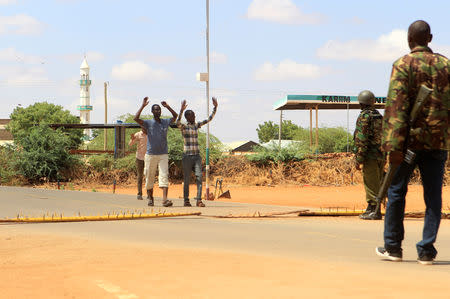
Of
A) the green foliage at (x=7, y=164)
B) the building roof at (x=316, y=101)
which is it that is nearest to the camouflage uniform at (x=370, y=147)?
the green foliage at (x=7, y=164)

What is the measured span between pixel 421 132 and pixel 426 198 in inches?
23.6

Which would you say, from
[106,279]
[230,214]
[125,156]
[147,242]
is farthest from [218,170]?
[106,279]

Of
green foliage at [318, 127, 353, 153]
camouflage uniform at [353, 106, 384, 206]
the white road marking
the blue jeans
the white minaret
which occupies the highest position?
the white minaret

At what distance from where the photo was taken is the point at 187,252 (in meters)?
6.29

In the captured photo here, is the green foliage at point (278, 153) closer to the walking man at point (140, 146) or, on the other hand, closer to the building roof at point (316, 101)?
the building roof at point (316, 101)

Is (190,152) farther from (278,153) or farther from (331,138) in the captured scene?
(331,138)

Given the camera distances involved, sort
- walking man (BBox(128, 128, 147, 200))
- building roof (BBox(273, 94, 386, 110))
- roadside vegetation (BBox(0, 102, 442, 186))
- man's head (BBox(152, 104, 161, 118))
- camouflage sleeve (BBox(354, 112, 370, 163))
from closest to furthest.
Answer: camouflage sleeve (BBox(354, 112, 370, 163)), man's head (BBox(152, 104, 161, 118)), walking man (BBox(128, 128, 147, 200)), roadside vegetation (BBox(0, 102, 442, 186)), building roof (BBox(273, 94, 386, 110))

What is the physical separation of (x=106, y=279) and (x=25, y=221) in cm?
536

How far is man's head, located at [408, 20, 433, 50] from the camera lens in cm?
571

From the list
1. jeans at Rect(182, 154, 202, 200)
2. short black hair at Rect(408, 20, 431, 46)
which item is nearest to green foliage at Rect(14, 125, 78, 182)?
jeans at Rect(182, 154, 202, 200)

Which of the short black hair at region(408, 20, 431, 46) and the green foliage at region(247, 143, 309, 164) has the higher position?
the short black hair at region(408, 20, 431, 46)

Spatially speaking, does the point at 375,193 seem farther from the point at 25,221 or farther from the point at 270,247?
the point at 25,221

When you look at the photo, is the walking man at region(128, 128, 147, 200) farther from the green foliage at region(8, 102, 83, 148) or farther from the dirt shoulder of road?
the green foliage at region(8, 102, 83, 148)

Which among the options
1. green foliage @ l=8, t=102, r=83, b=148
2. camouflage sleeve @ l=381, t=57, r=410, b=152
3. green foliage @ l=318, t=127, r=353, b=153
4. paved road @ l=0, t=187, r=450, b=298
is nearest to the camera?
paved road @ l=0, t=187, r=450, b=298
